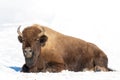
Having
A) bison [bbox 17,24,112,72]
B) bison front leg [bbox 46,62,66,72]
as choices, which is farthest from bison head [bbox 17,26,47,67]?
bison front leg [bbox 46,62,66,72]

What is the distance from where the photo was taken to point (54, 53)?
18.4m

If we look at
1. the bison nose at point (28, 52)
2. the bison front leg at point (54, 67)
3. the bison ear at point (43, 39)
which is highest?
the bison ear at point (43, 39)

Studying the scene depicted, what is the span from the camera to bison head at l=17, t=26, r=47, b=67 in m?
16.7

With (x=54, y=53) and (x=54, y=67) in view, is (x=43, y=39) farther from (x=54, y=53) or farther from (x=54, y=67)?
(x=54, y=67)

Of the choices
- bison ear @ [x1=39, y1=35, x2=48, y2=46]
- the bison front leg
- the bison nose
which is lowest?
the bison front leg

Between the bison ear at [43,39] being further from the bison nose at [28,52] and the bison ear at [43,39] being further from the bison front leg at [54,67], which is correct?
the bison nose at [28,52]

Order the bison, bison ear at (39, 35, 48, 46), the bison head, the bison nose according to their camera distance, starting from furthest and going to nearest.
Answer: bison ear at (39, 35, 48, 46), the bison, the bison head, the bison nose

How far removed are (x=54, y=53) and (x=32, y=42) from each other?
1.58 metres

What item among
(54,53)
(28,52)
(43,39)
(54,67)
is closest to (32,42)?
(28,52)

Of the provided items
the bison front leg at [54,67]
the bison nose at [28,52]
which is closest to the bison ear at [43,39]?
the bison front leg at [54,67]

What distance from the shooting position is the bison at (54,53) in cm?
1725

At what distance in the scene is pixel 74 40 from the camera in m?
20.1

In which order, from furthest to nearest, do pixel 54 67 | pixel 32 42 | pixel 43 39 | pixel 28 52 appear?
1. pixel 43 39
2. pixel 54 67
3. pixel 32 42
4. pixel 28 52

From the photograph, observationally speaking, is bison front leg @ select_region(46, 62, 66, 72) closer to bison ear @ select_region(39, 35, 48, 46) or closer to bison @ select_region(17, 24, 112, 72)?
bison @ select_region(17, 24, 112, 72)
